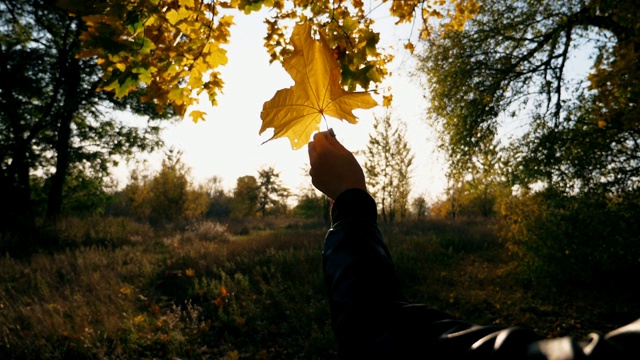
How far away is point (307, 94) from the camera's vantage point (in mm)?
1343

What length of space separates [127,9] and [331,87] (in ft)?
4.01

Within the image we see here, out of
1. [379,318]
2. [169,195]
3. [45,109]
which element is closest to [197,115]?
[379,318]

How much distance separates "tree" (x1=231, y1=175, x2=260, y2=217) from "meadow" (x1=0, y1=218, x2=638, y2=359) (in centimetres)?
2539

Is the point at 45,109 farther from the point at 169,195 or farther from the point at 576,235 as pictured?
the point at 576,235

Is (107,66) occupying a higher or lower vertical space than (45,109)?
lower

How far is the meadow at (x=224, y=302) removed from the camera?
4.23 m

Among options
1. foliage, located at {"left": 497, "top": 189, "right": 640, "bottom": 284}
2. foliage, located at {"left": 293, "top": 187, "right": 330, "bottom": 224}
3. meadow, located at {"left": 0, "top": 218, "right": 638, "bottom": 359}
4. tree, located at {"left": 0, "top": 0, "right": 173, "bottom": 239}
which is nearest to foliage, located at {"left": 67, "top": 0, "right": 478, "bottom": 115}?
meadow, located at {"left": 0, "top": 218, "right": 638, "bottom": 359}

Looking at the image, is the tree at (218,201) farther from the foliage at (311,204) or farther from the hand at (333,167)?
the hand at (333,167)

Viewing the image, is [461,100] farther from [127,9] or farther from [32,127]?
[32,127]

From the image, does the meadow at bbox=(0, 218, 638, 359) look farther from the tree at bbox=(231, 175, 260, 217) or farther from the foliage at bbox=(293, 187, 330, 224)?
the tree at bbox=(231, 175, 260, 217)

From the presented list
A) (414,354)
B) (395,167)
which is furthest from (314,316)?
(395,167)

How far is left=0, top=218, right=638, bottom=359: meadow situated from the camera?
13.9ft

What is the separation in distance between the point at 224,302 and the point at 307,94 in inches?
199

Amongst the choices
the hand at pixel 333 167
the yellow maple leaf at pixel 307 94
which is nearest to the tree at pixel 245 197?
the yellow maple leaf at pixel 307 94
